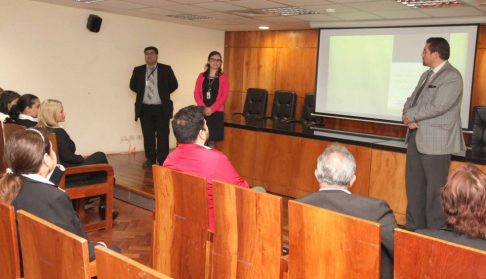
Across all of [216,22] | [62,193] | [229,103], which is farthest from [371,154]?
[229,103]

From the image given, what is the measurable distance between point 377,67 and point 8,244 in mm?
5766

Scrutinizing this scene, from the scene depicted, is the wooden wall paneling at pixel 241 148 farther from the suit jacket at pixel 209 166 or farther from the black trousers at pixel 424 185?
the suit jacket at pixel 209 166

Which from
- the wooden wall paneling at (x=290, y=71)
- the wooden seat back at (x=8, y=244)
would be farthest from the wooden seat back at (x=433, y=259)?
the wooden wall paneling at (x=290, y=71)

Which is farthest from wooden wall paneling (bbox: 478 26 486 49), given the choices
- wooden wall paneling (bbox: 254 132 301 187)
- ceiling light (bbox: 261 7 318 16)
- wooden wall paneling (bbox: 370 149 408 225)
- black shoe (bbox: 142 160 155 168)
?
black shoe (bbox: 142 160 155 168)

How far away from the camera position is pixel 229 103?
378 inches

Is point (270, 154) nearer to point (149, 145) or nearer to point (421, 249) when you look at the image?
point (149, 145)

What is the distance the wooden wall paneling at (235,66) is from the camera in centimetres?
932

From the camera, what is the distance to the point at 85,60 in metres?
7.22

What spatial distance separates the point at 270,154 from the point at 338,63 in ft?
7.42

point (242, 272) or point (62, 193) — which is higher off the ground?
point (62, 193)

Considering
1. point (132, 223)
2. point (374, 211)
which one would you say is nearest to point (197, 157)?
point (374, 211)

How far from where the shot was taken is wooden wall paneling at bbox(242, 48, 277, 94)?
8.80m

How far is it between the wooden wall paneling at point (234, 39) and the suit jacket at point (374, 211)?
7.61m

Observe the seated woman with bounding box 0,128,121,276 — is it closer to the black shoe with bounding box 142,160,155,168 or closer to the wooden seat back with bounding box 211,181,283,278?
the wooden seat back with bounding box 211,181,283,278
